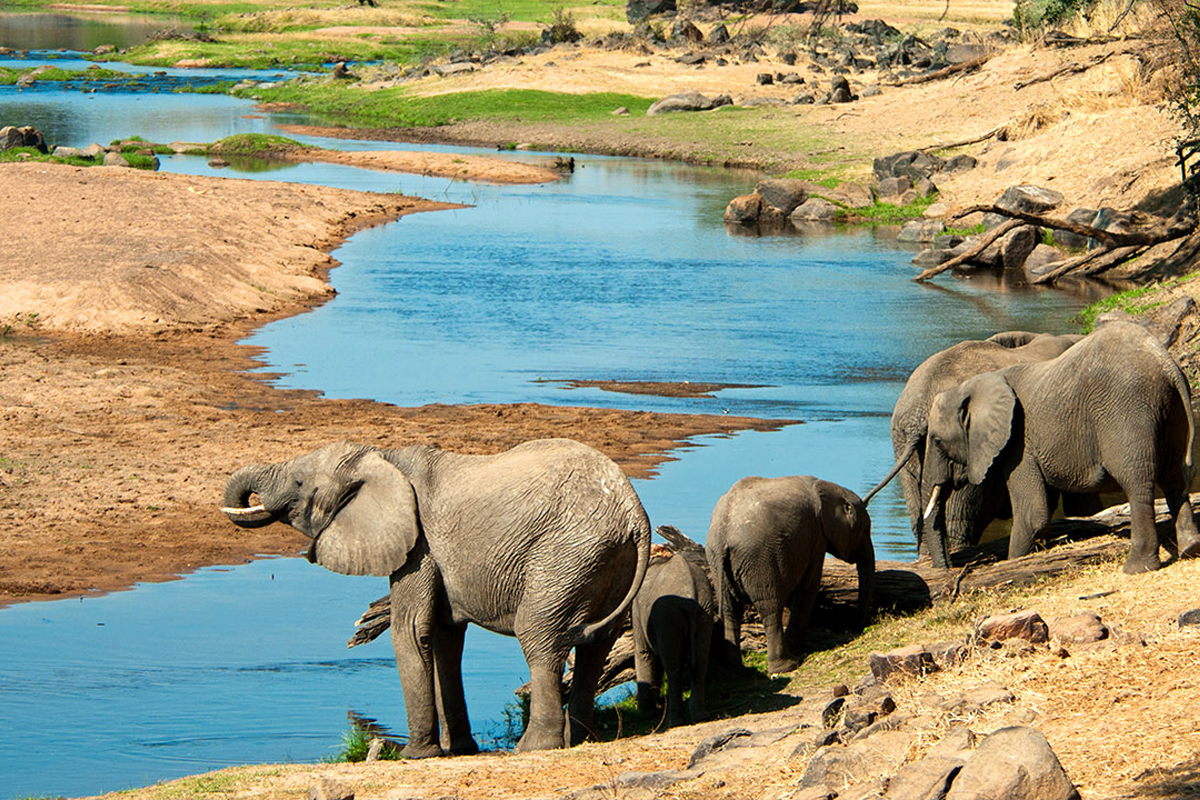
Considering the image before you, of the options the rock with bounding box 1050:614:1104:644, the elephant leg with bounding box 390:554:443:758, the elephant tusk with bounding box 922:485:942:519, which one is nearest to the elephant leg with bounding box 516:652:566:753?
the elephant leg with bounding box 390:554:443:758

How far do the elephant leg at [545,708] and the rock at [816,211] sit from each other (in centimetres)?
3272

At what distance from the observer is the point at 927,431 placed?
38.6ft

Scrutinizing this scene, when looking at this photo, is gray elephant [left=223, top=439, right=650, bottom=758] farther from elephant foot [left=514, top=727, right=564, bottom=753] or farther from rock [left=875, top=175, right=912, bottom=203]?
rock [left=875, top=175, right=912, bottom=203]

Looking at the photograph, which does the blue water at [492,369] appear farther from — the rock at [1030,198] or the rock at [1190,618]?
the rock at [1190,618]

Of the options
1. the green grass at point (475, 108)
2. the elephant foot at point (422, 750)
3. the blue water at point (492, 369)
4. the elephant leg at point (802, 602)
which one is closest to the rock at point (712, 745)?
the elephant foot at point (422, 750)

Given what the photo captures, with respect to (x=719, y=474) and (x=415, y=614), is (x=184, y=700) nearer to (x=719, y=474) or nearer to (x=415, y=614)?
(x=415, y=614)

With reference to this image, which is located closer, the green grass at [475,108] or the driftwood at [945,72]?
the driftwood at [945,72]

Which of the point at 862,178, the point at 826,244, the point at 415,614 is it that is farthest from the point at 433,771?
the point at 862,178

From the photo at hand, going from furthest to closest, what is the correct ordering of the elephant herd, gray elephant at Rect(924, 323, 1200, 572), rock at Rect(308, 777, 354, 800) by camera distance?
gray elephant at Rect(924, 323, 1200, 572) < the elephant herd < rock at Rect(308, 777, 354, 800)

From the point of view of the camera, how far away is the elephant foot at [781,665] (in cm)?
1004

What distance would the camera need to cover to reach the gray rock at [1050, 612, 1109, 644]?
7.62 metres

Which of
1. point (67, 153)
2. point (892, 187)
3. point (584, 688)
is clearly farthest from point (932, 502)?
point (67, 153)

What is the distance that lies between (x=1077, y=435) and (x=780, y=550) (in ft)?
7.12

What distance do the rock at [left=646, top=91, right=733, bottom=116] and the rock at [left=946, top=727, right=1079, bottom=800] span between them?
5572cm
